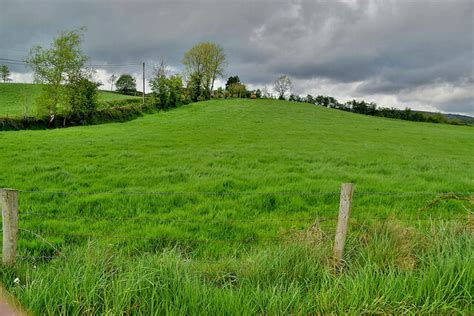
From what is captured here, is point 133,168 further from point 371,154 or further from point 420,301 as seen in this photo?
point 371,154

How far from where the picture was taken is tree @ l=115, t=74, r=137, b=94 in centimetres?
9631

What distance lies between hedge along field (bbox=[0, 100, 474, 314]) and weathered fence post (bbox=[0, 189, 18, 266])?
0.20 metres

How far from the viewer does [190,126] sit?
103 feet

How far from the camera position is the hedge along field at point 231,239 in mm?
3268

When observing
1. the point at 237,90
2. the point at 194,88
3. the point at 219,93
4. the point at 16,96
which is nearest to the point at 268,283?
the point at 194,88

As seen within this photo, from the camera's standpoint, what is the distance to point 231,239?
606 centimetres

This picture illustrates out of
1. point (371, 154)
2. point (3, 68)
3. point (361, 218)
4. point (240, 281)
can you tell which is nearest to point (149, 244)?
point (240, 281)

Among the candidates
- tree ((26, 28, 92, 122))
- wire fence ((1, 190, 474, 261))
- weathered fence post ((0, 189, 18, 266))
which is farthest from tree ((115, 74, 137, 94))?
weathered fence post ((0, 189, 18, 266))

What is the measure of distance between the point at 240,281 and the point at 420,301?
2061 millimetres

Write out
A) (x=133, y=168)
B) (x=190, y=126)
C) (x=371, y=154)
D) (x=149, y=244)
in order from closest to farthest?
(x=149, y=244), (x=133, y=168), (x=371, y=154), (x=190, y=126)

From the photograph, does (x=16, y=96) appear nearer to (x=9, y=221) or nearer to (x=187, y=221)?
(x=187, y=221)

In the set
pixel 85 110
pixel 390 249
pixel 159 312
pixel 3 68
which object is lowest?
pixel 159 312

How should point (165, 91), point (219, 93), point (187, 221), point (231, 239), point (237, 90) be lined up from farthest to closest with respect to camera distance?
point (237, 90), point (219, 93), point (165, 91), point (187, 221), point (231, 239)

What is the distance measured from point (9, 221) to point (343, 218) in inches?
171
